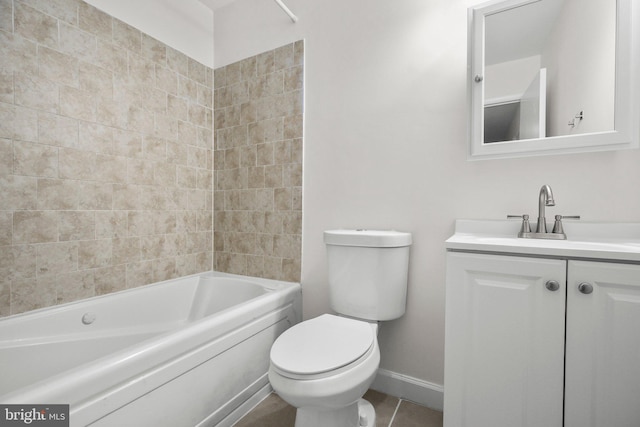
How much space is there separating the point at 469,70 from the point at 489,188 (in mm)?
552

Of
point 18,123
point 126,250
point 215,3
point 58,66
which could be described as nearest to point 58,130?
point 18,123

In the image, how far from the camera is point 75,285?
148 cm

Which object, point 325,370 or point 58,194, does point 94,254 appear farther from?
point 325,370

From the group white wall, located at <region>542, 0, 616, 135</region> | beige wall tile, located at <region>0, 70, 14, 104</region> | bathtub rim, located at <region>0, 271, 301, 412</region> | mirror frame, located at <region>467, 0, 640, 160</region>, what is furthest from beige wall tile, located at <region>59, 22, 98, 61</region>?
white wall, located at <region>542, 0, 616, 135</region>

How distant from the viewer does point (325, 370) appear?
947 mm

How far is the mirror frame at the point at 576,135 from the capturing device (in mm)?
1052

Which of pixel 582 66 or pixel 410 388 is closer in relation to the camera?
pixel 582 66

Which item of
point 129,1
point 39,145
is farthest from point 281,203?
point 129,1

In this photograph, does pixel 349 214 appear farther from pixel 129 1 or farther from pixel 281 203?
pixel 129 1

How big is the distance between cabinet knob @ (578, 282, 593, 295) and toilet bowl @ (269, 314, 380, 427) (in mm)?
699

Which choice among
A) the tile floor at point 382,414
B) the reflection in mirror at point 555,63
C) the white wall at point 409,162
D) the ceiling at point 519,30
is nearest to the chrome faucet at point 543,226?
the white wall at point 409,162

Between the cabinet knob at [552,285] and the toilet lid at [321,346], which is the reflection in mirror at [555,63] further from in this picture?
the toilet lid at [321,346]

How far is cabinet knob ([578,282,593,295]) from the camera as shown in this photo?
84cm

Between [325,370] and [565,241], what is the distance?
994 mm
